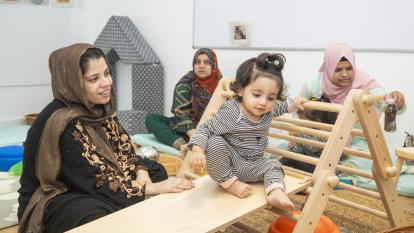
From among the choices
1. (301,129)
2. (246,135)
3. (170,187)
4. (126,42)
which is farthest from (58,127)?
(126,42)

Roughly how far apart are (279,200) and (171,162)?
4.84 ft

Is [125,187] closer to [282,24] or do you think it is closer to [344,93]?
[344,93]

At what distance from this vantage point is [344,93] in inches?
101

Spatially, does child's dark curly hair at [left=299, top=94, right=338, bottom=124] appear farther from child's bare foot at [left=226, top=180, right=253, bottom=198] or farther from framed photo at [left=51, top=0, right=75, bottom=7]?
framed photo at [left=51, top=0, right=75, bottom=7]

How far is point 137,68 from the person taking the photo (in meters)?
3.90

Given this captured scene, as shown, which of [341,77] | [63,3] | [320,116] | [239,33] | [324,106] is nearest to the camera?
[324,106]

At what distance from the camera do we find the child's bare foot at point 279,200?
4.34 feet

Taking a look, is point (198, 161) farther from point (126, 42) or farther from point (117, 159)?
point (126, 42)

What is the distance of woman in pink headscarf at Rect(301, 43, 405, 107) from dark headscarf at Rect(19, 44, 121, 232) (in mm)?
1561

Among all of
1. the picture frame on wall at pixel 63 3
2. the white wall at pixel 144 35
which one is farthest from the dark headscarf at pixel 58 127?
the picture frame on wall at pixel 63 3

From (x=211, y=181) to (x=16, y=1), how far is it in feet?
10.7

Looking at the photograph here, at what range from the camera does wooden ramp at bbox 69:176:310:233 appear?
4.00 feet

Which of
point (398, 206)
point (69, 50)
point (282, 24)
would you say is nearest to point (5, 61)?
point (282, 24)

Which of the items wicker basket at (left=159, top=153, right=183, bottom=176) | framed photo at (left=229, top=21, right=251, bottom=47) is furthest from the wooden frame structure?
framed photo at (left=229, top=21, right=251, bottom=47)
